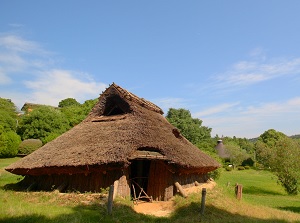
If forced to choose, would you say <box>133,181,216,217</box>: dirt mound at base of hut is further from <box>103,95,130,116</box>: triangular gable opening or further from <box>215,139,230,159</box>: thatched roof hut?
<box>215,139,230,159</box>: thatched roof hut

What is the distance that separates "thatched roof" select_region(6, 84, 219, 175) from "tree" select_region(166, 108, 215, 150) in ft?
99.3

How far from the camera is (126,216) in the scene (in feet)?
33.6

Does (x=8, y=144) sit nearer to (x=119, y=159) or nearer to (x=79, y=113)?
(x=79, y=113)

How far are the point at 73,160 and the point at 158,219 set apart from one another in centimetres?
487

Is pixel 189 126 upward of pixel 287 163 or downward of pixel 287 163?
upward

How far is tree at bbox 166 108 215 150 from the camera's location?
48.2 m

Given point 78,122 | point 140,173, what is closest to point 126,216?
point 140,173

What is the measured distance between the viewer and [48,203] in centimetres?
1221

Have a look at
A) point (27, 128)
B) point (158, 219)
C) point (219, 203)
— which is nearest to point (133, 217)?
point (158, 219)

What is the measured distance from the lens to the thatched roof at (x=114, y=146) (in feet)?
42.2

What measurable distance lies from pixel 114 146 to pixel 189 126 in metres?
36.3

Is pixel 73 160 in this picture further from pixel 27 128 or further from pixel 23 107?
pixel 23 107

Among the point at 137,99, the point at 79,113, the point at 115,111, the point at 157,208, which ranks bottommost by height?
the point at 157,208

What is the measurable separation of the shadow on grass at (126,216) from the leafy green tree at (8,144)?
2649 cm
